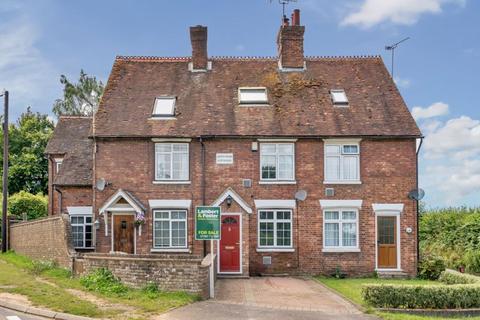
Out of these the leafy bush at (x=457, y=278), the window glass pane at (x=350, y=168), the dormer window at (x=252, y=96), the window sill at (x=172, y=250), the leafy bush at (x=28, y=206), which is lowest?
the leafy bush at (x=457, y=278)

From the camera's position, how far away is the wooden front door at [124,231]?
2511cm

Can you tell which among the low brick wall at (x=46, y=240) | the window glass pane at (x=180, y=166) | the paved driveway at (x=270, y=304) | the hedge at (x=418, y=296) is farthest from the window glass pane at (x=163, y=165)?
the hedge at (x=418, y=296)

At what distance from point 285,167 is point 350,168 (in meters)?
2.75

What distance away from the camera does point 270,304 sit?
17203mm

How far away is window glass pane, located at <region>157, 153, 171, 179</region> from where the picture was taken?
83.6 feet

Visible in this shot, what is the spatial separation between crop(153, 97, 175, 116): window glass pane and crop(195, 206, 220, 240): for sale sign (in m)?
8.79

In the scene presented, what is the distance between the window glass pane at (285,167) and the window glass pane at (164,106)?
520 cm

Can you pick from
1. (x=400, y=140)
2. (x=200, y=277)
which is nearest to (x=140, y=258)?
(x=200, y=277)

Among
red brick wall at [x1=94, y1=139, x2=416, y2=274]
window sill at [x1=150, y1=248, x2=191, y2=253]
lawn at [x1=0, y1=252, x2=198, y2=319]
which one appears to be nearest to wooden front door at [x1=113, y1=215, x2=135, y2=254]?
red brick wall at [x1=94, y1=139, x2=416, y2=274]

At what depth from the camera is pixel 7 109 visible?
3216cm

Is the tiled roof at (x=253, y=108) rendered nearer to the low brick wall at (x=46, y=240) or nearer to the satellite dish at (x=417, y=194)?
the satellite dish at (x=417, y=194)

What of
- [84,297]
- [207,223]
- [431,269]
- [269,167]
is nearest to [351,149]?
[269,167]

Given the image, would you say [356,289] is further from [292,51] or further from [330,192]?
[292,51]

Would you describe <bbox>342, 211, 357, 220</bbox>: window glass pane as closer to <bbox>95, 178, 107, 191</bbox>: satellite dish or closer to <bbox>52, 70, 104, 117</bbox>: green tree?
<bbox>95, 178, 107, 191</bbox>: satellite dish
